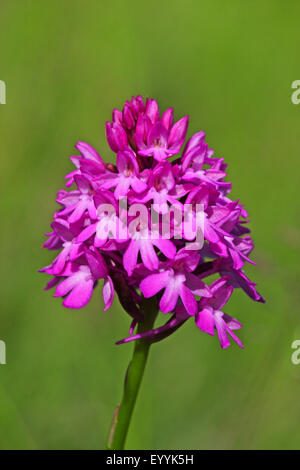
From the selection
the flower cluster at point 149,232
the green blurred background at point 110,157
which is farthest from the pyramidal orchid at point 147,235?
the green blurred background at point 110,157

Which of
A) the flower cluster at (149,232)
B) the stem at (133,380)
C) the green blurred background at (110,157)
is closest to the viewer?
the flower cluster at (149,232)

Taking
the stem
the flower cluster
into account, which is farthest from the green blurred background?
the stem

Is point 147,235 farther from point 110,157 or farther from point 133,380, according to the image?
point 110,157

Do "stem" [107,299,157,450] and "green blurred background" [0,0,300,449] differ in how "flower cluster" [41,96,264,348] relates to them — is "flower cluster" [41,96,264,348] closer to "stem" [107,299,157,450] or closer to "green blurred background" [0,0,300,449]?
"stem" [107,299,157,450]

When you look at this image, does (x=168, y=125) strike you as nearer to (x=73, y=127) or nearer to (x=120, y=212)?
→ (x=120, y=212)

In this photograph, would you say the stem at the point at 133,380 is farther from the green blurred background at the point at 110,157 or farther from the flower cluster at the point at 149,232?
the green blurred background at the point at 110,157

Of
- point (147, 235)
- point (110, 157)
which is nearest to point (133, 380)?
point (147, 235)

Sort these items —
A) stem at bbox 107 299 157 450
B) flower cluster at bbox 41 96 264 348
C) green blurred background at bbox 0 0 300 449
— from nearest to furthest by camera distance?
flower cluster at bbox 41 96 264 348 < stem at bbox 107 299 157 450 < green blurred background at bbox 0 0 300 449

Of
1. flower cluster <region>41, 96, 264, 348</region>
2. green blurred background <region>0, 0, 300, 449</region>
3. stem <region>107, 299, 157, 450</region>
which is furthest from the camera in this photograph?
green blurred background <region>0, 0, 300, 449</region>
